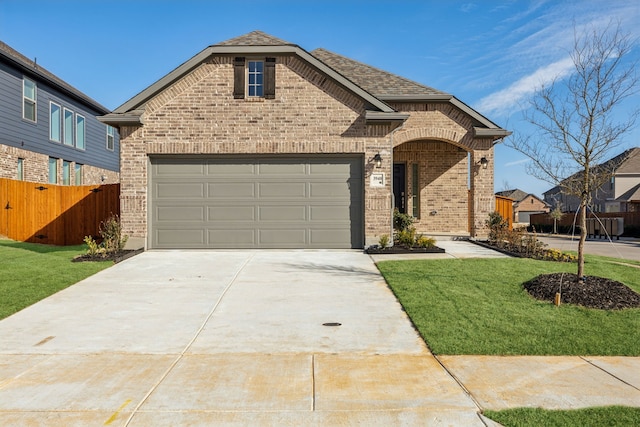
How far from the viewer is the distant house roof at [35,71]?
1719 centimetres

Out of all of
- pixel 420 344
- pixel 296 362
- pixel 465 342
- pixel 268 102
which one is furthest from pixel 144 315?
pixel 268 102

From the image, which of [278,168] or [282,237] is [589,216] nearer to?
[282,237]

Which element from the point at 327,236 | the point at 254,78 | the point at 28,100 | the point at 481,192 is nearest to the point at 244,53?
the point at 254,78

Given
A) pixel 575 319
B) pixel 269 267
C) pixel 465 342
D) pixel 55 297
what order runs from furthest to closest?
pixel 269 267, pixel 55 297, pixel 575 319, pixel 465 342

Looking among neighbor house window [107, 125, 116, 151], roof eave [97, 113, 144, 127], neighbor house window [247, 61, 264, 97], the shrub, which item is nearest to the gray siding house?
neighbor house window [107, 125, 116, 151]

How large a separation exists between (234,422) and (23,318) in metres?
4.75

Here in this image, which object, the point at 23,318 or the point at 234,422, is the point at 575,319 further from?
the point at 23,318

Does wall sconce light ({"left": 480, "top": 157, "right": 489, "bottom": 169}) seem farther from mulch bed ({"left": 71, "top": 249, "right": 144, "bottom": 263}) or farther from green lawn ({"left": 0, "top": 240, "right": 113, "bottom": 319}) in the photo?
green lawn ({"left": 0, "top": 240, "right": 113, "bottom": 319})

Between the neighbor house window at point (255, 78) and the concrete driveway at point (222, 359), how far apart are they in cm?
654

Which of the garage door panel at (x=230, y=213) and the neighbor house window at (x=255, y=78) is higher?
the neighbor house window at (x=255, y=78)

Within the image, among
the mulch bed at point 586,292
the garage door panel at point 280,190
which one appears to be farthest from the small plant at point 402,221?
the mulch bed at point 586,292

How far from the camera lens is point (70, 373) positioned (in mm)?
4539

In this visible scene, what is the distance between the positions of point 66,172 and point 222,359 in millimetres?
20943

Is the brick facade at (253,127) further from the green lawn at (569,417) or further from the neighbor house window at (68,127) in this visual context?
the neighbor house window at (68,127)
